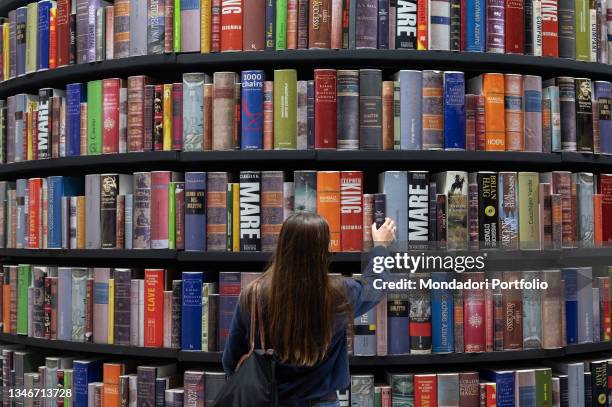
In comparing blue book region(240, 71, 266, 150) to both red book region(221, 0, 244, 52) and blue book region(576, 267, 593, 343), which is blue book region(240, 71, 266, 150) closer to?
red book region(221, 0, 244, 52)

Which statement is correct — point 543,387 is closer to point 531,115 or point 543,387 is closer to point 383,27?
point 531,115

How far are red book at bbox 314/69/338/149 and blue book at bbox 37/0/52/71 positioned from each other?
46.3 inches

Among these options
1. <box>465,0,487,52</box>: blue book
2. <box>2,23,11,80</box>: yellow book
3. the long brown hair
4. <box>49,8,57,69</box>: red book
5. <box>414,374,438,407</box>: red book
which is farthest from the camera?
<box>2,23,11,80</box>: yellow book

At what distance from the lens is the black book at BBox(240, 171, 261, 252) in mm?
2453

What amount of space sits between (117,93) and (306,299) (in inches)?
53.2

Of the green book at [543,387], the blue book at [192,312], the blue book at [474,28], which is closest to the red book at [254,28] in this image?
the blue book at [474,28]

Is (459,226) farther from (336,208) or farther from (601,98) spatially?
(601,98)

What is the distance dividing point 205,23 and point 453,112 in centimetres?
98

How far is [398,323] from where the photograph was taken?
7.99 ft

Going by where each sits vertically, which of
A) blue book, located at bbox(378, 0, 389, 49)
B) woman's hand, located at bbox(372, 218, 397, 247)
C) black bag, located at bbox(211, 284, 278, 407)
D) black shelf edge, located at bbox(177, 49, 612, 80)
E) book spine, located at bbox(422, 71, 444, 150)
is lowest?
black bag, located at bbox(211, 284, 278, 407)

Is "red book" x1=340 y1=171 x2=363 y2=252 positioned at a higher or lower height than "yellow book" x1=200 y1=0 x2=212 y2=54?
lower

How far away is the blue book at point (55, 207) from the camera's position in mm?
2699

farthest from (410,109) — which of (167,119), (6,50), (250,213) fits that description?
(6,50)

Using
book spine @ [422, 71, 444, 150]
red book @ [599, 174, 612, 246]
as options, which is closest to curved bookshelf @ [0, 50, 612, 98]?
book spine @ [422, 71, 444, 150]
